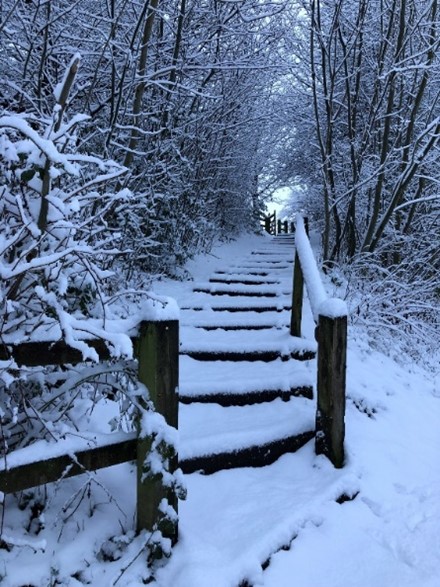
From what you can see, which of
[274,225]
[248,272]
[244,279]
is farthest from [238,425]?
[274,225]

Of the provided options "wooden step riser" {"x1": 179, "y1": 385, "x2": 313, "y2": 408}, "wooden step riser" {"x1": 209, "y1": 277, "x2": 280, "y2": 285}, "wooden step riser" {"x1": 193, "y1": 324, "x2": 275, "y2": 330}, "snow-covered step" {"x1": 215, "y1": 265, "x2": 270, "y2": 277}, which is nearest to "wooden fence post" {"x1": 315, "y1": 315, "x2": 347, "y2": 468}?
"wooden step riser" {"x1": 179, "y1": 385, "x2": 313, "y2": 408}

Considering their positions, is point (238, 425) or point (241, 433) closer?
point (241, 433)

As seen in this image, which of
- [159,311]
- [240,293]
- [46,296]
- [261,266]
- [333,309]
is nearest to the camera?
[46,296]

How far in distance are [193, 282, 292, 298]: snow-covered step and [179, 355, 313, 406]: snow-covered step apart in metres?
2.04

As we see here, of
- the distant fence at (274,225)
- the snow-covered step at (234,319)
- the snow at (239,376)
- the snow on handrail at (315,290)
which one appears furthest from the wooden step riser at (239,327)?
the distant fence at (274,225)

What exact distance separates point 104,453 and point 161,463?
0.71 ft

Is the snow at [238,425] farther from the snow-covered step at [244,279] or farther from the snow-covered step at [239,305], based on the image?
the snow-covered step at [244,279]

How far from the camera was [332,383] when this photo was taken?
270 centimetres

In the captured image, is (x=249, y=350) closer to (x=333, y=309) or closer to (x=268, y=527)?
(x=333, y=309)

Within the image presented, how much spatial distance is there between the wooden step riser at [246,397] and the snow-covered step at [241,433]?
42mm

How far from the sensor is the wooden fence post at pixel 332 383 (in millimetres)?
2689

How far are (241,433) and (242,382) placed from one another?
1.96 ft

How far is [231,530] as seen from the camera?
7.04 ft

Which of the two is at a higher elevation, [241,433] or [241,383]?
[241,383]
